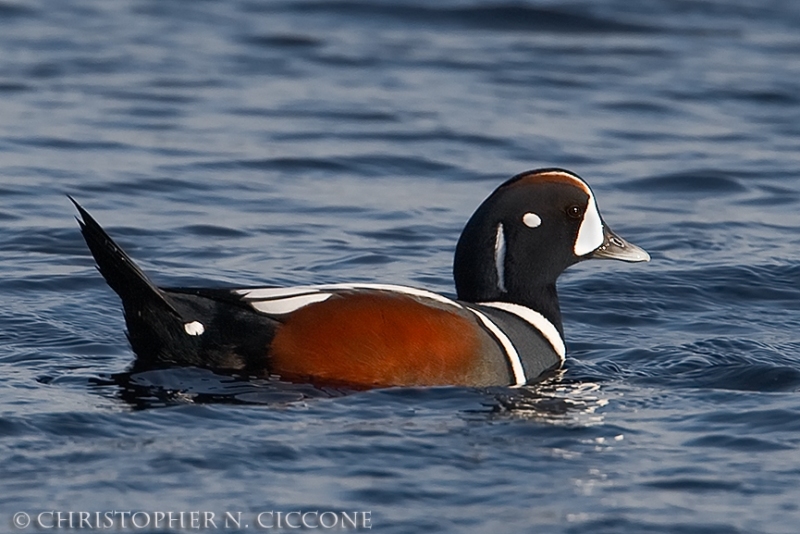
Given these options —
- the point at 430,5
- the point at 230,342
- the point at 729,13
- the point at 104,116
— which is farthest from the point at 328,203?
the point at 729,13

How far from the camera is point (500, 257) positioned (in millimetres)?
8000

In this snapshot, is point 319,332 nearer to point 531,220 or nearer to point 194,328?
point 194,328

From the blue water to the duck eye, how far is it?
2.50 ft

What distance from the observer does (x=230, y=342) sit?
23.5ft

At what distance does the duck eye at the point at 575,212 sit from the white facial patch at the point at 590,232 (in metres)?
0.03

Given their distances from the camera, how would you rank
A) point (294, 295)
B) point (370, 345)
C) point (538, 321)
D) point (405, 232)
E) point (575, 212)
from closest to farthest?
1. point (370, 345)
2. point (294, 295)
3. point (538, 321)
4. point (575, 212)
5. point (405, 232)

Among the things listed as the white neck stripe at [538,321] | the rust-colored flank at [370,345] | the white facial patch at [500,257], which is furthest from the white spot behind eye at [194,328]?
the white facial patch at [500,257]

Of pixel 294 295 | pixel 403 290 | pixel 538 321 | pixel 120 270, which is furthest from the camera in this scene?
pixel 538 321

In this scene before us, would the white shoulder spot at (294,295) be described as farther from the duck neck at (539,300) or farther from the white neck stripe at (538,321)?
the duck neck at (539,300)

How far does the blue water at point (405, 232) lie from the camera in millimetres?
6138

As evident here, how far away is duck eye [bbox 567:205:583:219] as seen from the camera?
813 centimetres

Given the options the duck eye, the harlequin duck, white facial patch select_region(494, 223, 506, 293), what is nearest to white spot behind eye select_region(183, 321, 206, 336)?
the harlequin duck

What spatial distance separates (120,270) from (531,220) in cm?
214

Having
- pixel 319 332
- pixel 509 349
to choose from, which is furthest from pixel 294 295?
pixel 509 349
